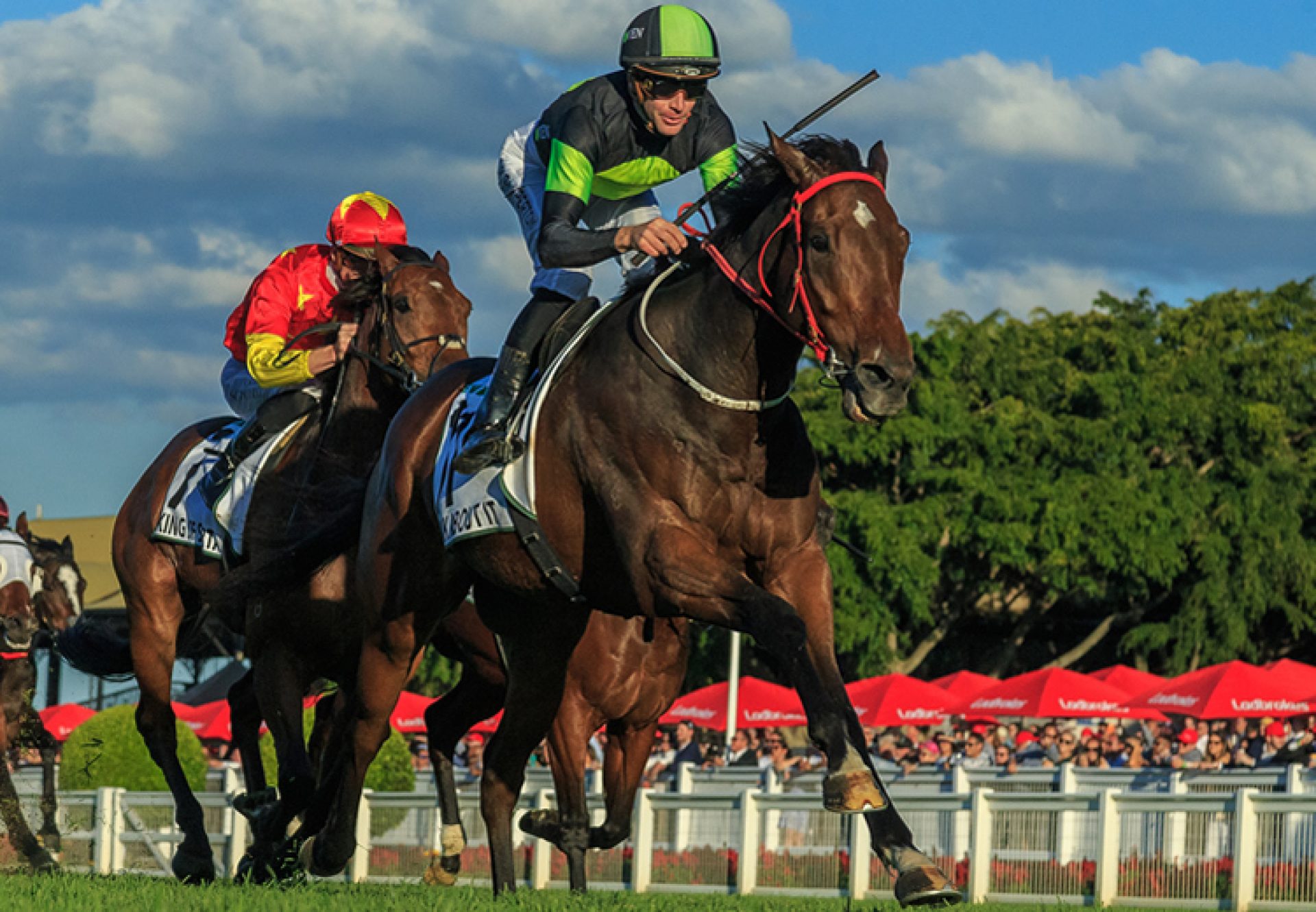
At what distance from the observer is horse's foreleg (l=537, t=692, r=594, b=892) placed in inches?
404

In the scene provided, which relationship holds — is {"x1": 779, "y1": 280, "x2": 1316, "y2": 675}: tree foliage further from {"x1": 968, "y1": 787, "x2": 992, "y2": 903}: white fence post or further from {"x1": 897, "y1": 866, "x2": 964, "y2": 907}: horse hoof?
{"x1": 897, "y1": 866, "x2": 964, "y2": 907}: horse hoof

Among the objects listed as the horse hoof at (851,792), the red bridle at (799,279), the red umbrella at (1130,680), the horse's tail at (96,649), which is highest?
the red bridle at (799,279)

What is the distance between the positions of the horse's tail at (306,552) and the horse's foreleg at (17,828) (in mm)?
2542

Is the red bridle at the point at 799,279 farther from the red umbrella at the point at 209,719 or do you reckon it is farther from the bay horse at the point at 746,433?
the red umbrella at the point at 209,719

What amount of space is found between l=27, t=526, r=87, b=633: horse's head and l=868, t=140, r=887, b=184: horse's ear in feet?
26.6

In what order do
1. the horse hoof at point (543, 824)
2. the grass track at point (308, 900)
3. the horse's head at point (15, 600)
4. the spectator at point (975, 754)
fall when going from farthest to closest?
the spectator at point (975, 754) → the horse's head at point (15, 600) → the horse hoof at point (543, 824) → the grass track at point (308, 900)

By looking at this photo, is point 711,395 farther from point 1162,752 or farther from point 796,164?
point 1162,752

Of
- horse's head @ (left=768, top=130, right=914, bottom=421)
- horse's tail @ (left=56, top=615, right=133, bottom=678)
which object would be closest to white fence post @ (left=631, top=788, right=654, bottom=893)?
horse's tail @ (left=56, top=615, right=133, bottom=678)

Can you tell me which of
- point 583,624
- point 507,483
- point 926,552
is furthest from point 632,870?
point 926,552

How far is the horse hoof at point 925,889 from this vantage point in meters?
5.47

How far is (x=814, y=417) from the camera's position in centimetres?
3503

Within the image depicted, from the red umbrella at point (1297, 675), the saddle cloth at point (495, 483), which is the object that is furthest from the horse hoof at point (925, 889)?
the red umbrella at point (1297, 675)

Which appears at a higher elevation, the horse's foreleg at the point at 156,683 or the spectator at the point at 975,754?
the horse's foreleg at the point at 156,683

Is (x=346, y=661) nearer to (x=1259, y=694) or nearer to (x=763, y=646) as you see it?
(x=763, y=646)
